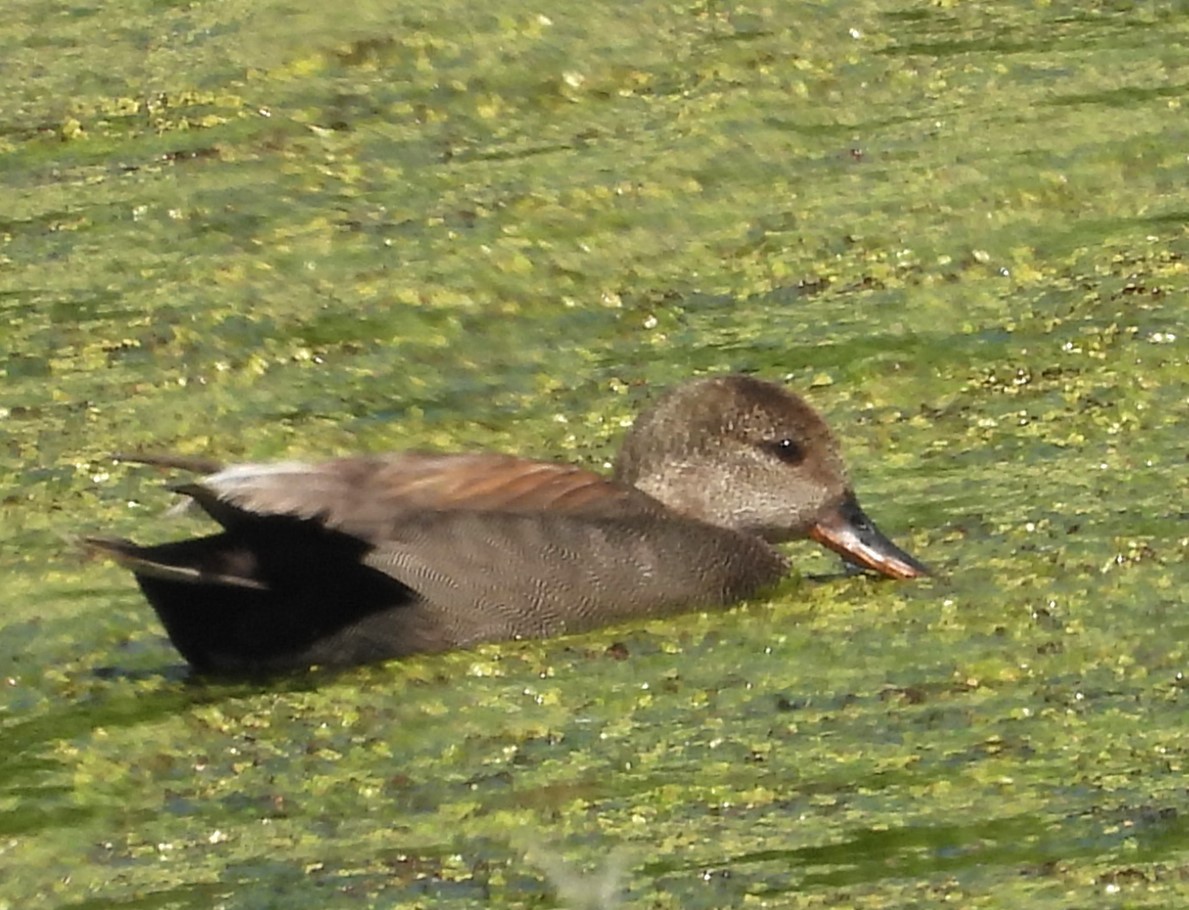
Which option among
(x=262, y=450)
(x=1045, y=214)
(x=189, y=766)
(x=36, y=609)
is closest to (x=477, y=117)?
(x=1045, y=214)

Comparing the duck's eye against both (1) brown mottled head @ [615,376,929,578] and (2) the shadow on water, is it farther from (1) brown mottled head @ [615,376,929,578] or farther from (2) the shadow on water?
(2) the shadow on water

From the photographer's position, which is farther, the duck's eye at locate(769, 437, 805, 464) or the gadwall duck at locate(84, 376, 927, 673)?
the duck's eye at locate(769, 437, 805, 464)

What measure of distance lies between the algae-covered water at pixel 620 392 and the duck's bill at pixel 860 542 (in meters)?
0.05

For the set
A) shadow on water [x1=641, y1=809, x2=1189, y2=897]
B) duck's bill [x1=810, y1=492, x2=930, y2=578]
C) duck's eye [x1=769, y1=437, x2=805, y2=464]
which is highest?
duck's eye [x1=769, y1=437, x2=805, y2=464]

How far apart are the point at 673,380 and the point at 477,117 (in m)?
2.33

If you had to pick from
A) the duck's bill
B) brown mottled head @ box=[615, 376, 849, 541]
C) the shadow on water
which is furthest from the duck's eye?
the shadow on water

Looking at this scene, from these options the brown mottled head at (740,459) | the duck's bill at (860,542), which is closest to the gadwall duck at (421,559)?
the duck's bill at (860,542)

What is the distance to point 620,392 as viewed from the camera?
796 centimetres

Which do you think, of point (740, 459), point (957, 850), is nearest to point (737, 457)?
point (740, 459)

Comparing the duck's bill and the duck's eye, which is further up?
the duck's eye

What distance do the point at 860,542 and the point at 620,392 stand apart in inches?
48.5

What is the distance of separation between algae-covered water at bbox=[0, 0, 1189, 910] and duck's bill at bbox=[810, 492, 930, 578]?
0.15ft

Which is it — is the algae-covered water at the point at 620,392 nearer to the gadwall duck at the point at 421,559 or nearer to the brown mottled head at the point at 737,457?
the gadwall duck at the point at 421,559

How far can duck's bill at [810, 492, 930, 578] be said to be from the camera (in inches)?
265
